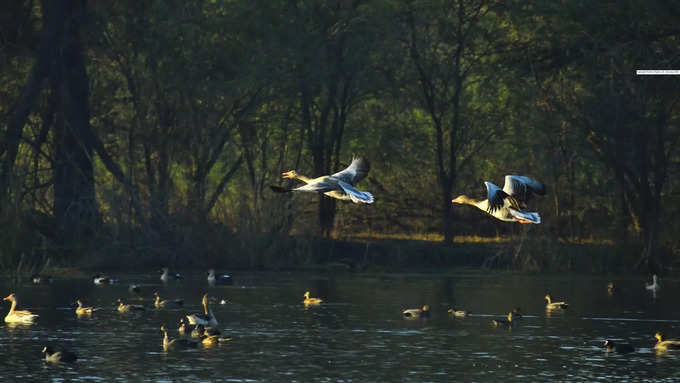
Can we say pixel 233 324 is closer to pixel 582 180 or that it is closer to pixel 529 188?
pixel 529 188

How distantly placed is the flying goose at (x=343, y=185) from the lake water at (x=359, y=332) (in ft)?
12.1

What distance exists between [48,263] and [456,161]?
74.7 feet

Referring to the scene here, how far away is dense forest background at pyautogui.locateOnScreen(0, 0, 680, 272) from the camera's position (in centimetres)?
5559

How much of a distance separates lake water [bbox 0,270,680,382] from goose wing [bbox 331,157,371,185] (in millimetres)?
3927

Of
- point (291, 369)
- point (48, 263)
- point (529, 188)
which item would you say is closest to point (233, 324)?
point (291, 369)

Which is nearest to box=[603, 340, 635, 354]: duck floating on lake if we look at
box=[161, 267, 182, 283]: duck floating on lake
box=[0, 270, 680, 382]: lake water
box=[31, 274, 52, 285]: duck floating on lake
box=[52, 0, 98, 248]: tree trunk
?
box=[0, 270, 680, 382]: lake water

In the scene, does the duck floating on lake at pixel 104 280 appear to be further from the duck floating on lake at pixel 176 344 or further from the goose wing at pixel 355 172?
the goose wing at pixel 355 172

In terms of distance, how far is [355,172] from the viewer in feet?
96.2

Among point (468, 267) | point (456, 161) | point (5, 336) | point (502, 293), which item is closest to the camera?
point (5, 336)

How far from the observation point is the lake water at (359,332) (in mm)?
29016

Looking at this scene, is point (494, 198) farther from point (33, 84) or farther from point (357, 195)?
point (33, 84)

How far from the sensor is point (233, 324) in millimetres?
37969

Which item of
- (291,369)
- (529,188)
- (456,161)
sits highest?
(456,161)

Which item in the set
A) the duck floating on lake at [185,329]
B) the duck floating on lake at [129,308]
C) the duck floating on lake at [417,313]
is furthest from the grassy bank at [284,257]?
the duck floating on lake at [185,329]
